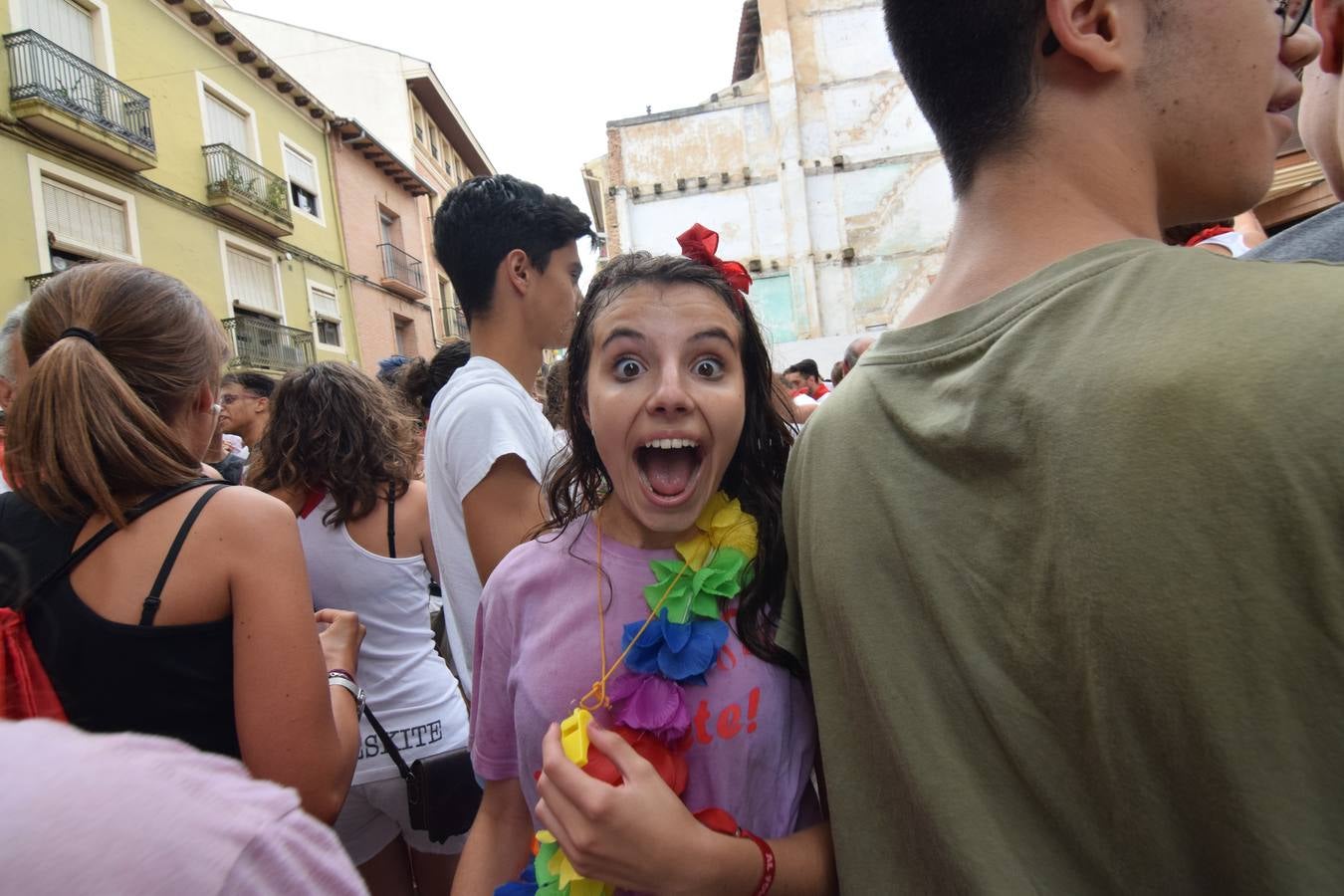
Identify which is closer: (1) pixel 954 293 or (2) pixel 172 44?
(1) pixel 954 293

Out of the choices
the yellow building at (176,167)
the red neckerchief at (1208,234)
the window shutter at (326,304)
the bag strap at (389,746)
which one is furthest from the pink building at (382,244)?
the red neckerchief at (1208,234)

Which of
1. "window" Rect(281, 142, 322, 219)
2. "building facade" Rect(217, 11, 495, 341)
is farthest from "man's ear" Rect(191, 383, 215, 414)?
"building facade" Rect(217, 11, 495, 341)

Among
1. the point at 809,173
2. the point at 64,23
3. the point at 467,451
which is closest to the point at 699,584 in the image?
the point at 467,451

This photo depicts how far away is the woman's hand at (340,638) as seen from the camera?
1944 millimetres

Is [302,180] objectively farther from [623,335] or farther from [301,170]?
[623,335]

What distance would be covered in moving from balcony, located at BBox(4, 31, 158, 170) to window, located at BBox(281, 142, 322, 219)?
385cm

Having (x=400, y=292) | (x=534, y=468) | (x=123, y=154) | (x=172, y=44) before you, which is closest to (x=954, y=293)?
(x=534, y=468)

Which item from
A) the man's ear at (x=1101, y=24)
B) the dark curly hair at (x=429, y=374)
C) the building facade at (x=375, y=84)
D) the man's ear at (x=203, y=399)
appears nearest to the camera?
the man's ear at (x=1101, y=24)

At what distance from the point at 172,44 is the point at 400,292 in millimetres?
7690

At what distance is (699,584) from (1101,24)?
95 cm

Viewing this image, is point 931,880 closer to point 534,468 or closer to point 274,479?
point 534,468

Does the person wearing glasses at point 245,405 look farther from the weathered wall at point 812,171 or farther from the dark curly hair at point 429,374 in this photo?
the weathered wall at point 812,171

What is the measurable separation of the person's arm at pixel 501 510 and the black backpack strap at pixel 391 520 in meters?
0.63

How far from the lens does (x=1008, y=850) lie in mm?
811
